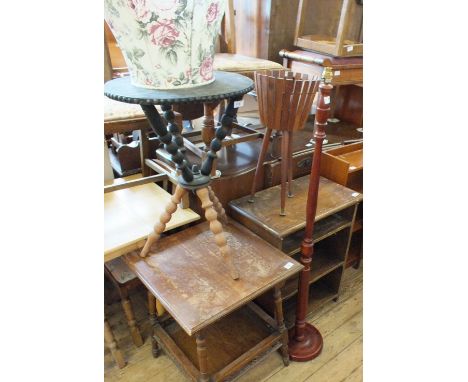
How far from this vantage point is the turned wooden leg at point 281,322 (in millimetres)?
1286

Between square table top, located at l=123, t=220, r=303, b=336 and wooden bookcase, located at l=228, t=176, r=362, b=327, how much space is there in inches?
2.9

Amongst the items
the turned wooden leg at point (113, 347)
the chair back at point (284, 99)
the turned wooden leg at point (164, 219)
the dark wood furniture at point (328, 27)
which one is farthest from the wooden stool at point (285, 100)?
the turned wooden leg at point (113, 347)

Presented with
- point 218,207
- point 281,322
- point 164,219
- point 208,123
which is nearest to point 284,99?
point 208,123

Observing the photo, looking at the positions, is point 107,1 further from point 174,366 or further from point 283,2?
point 283,2

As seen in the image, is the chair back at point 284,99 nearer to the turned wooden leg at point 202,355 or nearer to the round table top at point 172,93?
the round table top at point 172,93

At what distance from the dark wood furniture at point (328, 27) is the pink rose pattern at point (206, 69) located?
1.17 metres

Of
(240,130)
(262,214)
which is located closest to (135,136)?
(240,130)

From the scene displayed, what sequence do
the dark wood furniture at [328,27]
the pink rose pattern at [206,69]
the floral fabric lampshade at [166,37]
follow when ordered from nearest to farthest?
1. the floral fabric lampshade at [166,37]
2. the pink rose pattern at [206,69]
3. the dark wood furniture at [328,27]

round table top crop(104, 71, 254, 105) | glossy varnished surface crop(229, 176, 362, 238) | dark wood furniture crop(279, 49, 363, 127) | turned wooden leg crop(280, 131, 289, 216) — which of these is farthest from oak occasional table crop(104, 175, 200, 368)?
dark wood furniture crop(279, 49, 363, 127)

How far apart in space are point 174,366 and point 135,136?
109 centimetres

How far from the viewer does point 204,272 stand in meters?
1.15

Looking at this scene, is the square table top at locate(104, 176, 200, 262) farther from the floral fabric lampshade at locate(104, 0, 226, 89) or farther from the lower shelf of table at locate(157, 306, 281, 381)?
the floral fabric lampshade at locate(104, 0, 226, 89)

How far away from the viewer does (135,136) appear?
1.79 meters

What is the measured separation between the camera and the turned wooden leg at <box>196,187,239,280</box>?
1.09 metres
